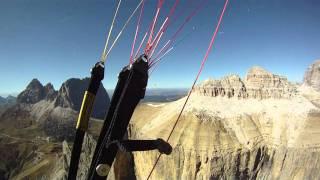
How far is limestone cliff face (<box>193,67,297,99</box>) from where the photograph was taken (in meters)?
57.3

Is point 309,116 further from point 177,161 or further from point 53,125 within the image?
point 53,125

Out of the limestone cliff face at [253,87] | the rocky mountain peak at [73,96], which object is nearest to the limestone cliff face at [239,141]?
the limestone cliff face at [253,87]

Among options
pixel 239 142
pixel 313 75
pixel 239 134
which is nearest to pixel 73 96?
pixel 313 75

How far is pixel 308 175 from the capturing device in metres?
46.1

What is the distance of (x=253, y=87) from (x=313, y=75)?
2749 inches

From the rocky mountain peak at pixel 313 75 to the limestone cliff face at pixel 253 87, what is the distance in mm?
58982

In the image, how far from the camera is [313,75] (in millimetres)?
115250

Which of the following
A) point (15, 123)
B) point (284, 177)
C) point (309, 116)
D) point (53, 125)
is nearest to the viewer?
point (284, 177)

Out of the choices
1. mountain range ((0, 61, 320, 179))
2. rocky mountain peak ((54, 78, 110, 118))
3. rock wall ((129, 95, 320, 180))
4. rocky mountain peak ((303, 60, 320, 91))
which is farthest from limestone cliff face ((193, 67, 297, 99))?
rocky mountain peak ((54, 78, 110, 118))

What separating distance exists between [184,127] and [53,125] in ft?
344

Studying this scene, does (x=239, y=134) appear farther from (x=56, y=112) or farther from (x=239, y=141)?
(x=56, y=112)

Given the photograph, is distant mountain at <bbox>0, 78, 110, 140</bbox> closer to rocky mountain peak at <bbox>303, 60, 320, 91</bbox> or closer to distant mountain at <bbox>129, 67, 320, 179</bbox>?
distant mountain at <bbox>129, 67, 320, 179</bbox>

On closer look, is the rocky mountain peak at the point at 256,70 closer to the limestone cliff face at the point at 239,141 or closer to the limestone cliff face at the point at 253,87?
the limestone cliff face at the point at 253,87

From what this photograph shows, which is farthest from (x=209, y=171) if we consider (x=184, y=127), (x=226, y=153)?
(x=184, y=127)
